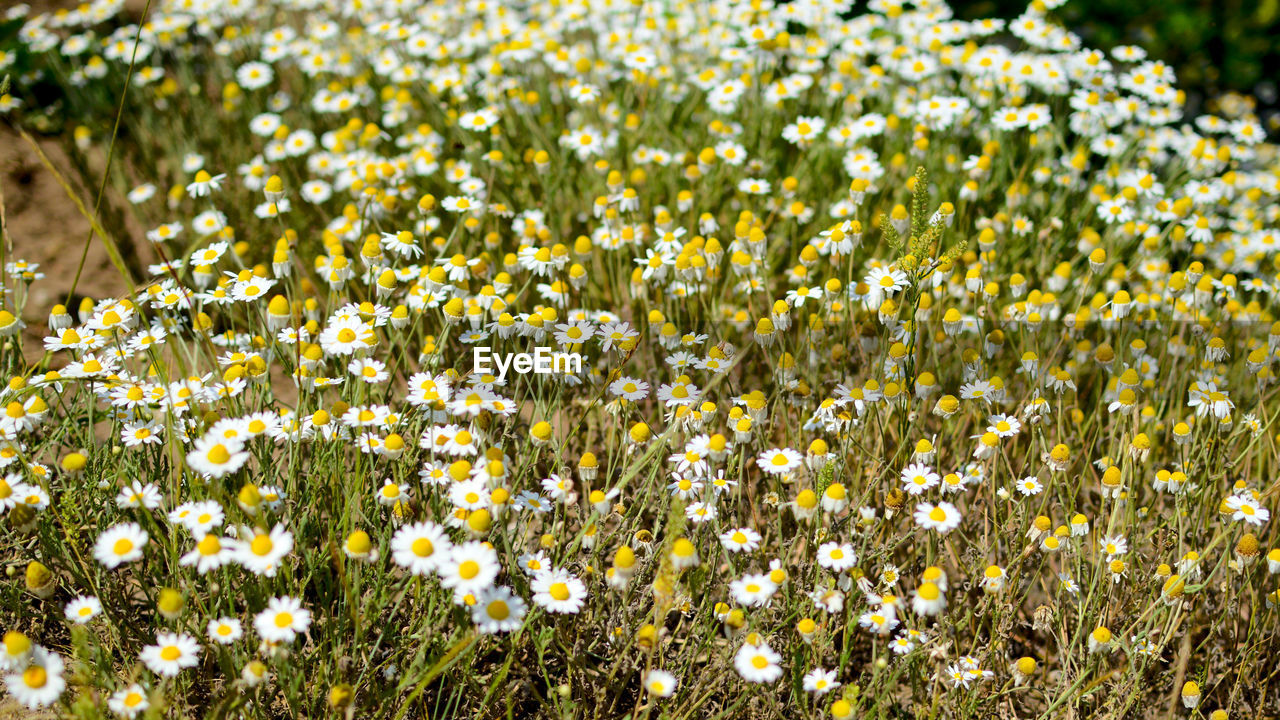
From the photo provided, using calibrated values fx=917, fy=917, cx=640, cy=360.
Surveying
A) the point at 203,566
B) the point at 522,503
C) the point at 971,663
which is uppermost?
the point at 203,566

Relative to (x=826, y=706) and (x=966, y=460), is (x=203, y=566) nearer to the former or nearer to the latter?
(x=826, y=706)

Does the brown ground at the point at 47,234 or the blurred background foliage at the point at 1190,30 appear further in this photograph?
the blurred background foliage at the point at 1190,30

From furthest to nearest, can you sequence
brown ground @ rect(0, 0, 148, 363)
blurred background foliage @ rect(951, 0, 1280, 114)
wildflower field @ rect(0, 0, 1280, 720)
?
blurred background foliage @ rect(951, 0, 1280, 114) < brown ground @ rect(0, 0, 148, 363) < wildflower field @ rect(0, 0, 1280, 720)

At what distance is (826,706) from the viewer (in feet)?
7.39

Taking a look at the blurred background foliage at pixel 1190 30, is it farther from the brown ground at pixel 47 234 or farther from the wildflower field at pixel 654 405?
the brown ground at pixel 47 234

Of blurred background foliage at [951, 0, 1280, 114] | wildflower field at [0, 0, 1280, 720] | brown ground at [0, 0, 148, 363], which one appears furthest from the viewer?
blurred background foliage at [951, 0, 1280, 114]

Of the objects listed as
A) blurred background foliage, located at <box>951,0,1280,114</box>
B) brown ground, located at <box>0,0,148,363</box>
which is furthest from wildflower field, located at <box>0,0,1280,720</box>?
blurred background foliage, located at <box>951,0,1280,114</box>

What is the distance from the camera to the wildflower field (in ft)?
7.22

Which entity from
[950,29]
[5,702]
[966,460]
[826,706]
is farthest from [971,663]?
[950,29]

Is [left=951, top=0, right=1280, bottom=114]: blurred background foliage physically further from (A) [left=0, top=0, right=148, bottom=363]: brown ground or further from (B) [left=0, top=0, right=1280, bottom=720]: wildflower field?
(A) [left=0, top=0, right=148, bottom=363]: brown ground

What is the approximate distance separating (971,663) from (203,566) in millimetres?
1837

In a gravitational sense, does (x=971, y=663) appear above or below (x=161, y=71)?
below

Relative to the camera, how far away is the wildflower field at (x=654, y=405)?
220 cm

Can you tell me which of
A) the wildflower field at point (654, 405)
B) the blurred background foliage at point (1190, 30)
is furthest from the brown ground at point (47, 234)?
the blurred background foliage at point (1190, 30)
